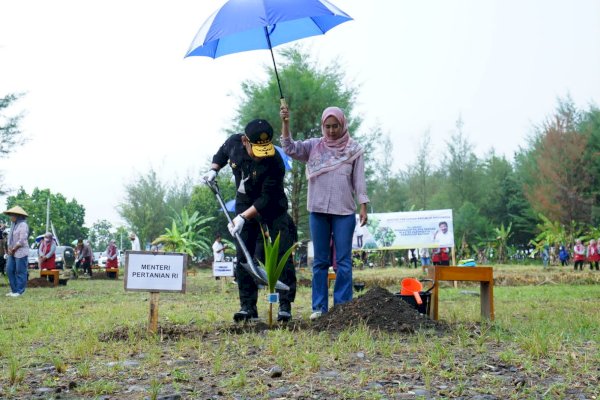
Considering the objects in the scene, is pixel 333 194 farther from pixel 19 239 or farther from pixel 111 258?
pixel 111 258

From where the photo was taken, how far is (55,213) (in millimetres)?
84125

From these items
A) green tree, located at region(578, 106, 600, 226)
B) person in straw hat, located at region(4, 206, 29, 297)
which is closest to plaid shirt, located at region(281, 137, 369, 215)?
person in straw hat, located at region(4, 206, 29, 297)

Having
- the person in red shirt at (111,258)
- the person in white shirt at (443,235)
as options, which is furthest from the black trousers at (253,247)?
the person in red shirt at (111,258)

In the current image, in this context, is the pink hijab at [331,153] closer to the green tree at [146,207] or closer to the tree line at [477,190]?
the tree line at [477,190]

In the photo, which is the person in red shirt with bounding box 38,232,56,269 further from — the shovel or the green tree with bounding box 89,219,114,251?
the green tree with bounding box 89,219,114,251

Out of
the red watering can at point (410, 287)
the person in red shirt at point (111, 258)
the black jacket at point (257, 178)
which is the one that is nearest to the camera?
the black jacket at point (257, 178)

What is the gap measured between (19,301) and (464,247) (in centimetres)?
3348

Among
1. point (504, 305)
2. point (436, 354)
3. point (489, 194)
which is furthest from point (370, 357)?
point (489, 194)

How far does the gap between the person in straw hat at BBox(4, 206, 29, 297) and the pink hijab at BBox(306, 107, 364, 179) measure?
27.3 ft

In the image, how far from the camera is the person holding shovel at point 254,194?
20.7ft

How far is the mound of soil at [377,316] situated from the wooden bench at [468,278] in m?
0.58

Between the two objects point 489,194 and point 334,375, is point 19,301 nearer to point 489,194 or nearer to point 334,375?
point 334,375

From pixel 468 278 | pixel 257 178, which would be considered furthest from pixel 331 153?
pixel 468 278

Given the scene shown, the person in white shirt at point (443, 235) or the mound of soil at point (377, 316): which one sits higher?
the person in white shirt at point (443, 235)
